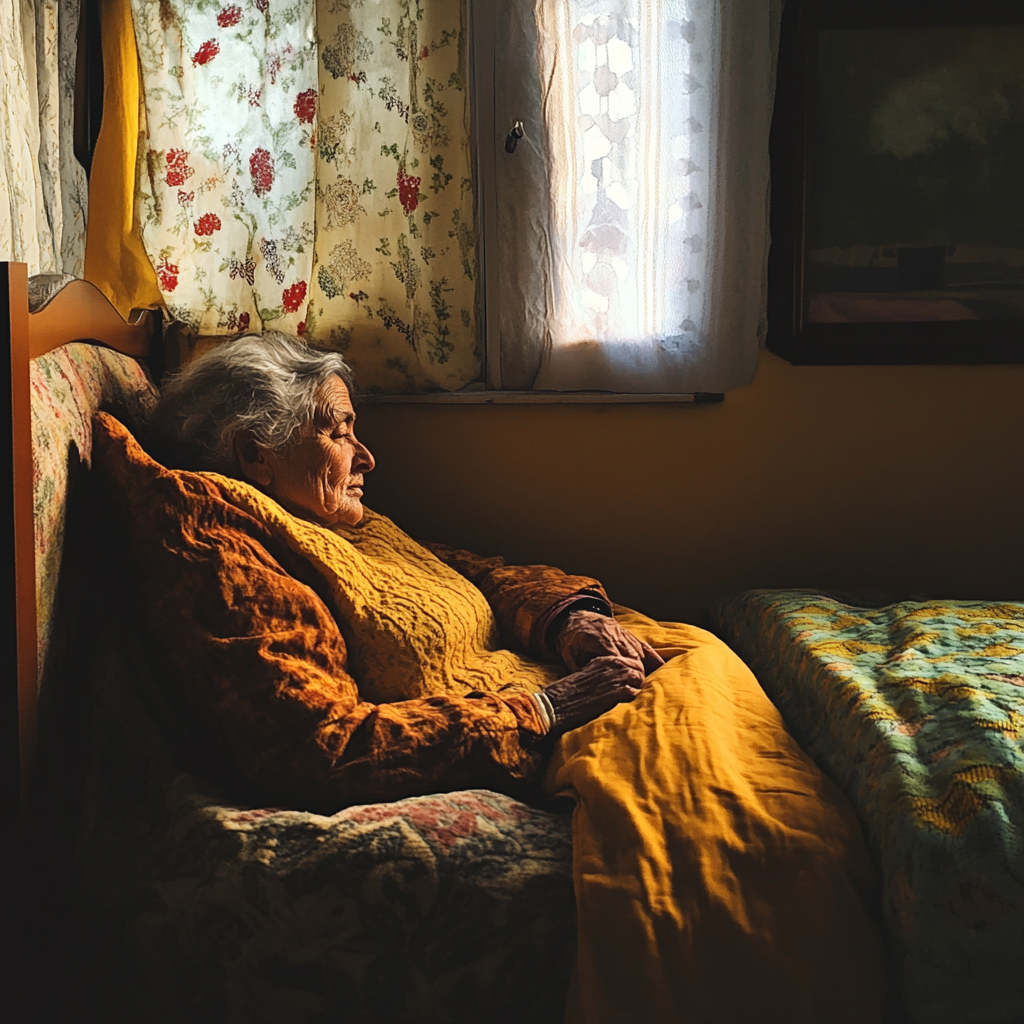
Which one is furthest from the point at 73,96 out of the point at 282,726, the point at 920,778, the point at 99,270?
the point at 920,778

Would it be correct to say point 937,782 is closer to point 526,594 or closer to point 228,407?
point 526,594

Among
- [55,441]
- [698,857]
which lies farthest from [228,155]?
[698,857]

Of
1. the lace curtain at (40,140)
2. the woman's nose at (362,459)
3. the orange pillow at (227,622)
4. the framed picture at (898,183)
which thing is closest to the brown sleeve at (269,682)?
the orange pillow at (227,622)

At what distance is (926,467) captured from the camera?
80.8 inches

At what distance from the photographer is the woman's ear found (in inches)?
57.6

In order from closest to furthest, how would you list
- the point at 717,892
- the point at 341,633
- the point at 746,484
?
1. the point at 717,892
2. the point at 341,633
3. the point at 746,484

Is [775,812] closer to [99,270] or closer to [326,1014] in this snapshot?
[326,1014]

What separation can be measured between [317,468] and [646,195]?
3.07ft

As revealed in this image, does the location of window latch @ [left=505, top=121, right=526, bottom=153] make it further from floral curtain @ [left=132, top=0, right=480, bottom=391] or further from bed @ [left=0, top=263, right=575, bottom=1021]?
bed @ [left=0, top=263, right=575, bottom=1021]

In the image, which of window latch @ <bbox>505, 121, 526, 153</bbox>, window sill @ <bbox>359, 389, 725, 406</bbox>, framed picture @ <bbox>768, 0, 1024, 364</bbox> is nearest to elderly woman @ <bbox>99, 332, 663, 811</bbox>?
window sill @ <bbox>359, 389, 725, 406</bbox>

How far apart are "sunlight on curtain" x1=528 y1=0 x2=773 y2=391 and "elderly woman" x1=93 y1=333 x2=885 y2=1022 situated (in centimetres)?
56

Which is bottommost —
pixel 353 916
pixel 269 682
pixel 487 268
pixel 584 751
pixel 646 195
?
pixel 353 916

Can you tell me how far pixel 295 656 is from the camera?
1.18 metres

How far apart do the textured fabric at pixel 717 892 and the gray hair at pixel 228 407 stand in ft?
2.44
